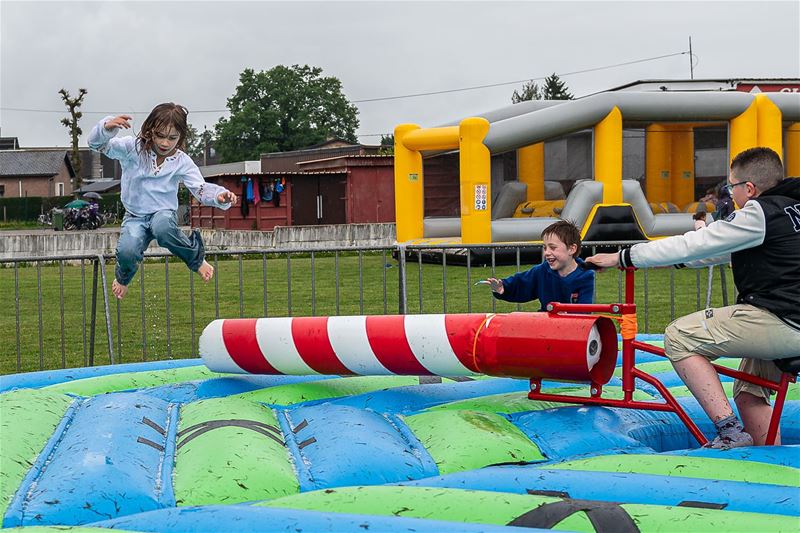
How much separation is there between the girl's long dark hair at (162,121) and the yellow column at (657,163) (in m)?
14.2

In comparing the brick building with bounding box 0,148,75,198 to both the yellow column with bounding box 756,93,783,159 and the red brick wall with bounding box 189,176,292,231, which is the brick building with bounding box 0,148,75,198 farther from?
the yellow column with bounding box 756,93,783,159

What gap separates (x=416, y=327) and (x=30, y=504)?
200 cm

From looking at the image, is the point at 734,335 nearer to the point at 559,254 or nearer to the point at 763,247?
the point at 763,247

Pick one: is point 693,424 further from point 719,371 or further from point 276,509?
point 276,509

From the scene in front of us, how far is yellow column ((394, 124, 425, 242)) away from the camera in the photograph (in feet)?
59.9

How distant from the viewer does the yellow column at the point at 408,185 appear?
18.3 meters

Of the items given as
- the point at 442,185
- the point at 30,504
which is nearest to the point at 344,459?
the point at 30,504

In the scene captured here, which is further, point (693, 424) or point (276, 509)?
point (693, 424)

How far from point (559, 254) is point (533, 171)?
14012mm

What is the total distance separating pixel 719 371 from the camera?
4113mm

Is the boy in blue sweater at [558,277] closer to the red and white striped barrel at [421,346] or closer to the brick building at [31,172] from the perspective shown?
the red and white striped barrel at [421,346]

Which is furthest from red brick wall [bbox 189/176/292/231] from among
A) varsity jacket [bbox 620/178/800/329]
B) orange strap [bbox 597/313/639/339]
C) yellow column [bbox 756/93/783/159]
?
varsity jacket [bbox 620/178/800/329]

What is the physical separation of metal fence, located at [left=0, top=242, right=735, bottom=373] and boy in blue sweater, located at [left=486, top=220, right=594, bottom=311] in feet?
6.13

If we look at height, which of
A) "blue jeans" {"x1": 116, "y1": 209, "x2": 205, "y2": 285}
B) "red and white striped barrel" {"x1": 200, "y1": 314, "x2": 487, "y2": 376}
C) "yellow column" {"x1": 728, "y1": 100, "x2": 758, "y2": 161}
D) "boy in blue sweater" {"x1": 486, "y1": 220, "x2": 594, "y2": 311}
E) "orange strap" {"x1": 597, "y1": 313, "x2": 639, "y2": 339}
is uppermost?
"yellow column" {"x1": 728, "y1": 100, "x2": 758, "y2": 161}
